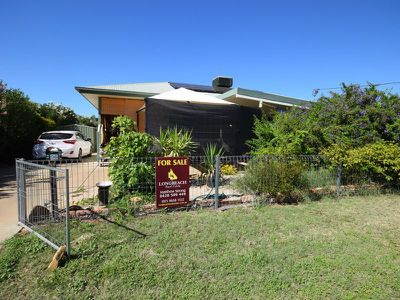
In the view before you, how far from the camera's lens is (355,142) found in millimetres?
7938

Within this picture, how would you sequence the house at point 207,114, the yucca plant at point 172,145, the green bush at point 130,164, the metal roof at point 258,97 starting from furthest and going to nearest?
1. the metal roof at point 258,97
2. the house at point 207,114
3. the yucca plant at point 172,145
4. the green bush at point 130,164

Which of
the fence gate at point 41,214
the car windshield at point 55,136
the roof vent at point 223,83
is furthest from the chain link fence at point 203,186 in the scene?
the roof vent at point 223,83

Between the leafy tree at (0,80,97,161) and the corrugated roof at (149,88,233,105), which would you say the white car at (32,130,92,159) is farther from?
the corrugated roof at (149,88,233,105)

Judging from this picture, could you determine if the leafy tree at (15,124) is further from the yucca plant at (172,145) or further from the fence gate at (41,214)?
the fence gate at (41,214)

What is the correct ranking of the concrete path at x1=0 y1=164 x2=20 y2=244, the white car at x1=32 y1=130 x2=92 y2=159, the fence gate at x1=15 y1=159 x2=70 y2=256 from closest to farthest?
the fence gate at x1=15 y1=159 x2=70 y2=256 → the concrete path at x1=0 y1=164 x2=20 y2=244 → the white car at x1=32 y1=130 x2=92 y2=159

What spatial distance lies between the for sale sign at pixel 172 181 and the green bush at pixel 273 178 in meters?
1.52

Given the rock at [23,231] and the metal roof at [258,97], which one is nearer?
the rock at [23,231]

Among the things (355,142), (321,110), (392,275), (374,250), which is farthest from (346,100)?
(392,275)

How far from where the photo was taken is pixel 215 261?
354 cm

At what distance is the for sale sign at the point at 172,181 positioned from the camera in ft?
17.0

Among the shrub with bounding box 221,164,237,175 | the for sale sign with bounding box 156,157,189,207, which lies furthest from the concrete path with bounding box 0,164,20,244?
the shrub with bounding box 221,164,237,175

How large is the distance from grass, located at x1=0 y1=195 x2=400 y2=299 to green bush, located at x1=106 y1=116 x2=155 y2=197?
0.84m

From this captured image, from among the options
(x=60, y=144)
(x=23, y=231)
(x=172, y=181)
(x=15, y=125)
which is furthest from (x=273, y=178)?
(x=15, y=125)

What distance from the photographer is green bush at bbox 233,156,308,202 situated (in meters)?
6.00
